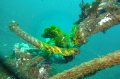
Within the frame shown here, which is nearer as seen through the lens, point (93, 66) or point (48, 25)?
point (93, 66)

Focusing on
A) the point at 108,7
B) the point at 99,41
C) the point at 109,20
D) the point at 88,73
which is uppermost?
the point at 99,41

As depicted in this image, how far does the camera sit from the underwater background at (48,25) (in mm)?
15523

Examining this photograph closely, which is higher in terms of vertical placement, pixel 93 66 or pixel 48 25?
pixel 48 25

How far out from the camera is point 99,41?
41.6m

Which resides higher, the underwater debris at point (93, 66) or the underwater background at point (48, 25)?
the underwater background at point (48, 25)

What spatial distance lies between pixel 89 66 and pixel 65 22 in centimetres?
5551

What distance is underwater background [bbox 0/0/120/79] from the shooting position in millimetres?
15523

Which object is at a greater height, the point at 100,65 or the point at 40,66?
the point at 40,66

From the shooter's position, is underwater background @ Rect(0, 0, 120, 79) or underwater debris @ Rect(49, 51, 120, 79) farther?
underwater background @ Rect(0, 0, 120, 79)

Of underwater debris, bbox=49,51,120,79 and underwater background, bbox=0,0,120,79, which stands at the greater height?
underwater background, bbox=0,0,120,79

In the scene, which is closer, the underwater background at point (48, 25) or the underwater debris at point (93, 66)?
the underwater debris at point (93, 66)

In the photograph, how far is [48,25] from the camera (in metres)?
34.6

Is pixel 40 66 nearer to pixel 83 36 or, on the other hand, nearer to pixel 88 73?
pixel 83 36

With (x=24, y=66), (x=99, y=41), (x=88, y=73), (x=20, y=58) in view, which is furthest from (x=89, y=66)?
(x=99, y=41)
